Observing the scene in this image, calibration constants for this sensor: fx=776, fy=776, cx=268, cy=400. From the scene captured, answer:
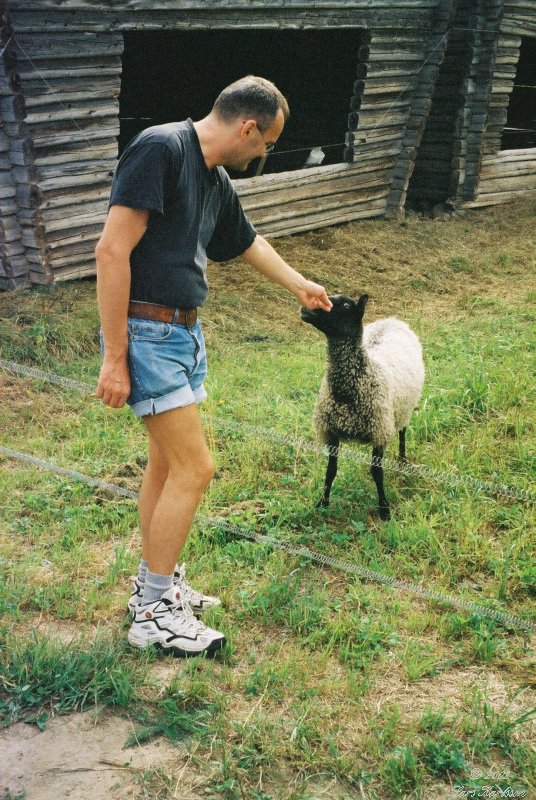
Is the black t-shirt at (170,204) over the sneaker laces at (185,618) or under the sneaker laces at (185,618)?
over

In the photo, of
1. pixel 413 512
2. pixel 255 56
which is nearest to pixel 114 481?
pixel 413 512

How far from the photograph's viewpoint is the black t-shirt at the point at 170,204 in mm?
2676

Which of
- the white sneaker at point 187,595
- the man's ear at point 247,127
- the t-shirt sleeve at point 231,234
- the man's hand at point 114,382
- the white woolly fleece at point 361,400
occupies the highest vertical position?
the man's ear at point 247,127

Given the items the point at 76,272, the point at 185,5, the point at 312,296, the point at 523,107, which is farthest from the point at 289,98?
the point at 312,296

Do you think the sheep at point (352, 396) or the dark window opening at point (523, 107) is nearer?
the sheep at point (352, 396)

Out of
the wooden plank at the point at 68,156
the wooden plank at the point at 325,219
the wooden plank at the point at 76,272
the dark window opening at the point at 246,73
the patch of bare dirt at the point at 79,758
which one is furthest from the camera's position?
the dark window opening at the point at 246,73

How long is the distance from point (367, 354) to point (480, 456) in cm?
113

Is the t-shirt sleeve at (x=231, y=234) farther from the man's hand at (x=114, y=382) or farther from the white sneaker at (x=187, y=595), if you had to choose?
the white sneaker at (x=187, y=595)

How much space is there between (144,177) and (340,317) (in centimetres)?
193

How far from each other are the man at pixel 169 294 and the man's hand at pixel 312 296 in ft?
1.83

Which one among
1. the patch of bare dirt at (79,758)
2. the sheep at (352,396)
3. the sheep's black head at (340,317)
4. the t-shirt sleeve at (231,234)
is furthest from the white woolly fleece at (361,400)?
the patch of bare dirt at (79,758)

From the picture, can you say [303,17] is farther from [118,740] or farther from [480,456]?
[118,740]

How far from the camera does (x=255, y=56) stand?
13984mm

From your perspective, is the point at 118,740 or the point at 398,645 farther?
the point at 398,645
